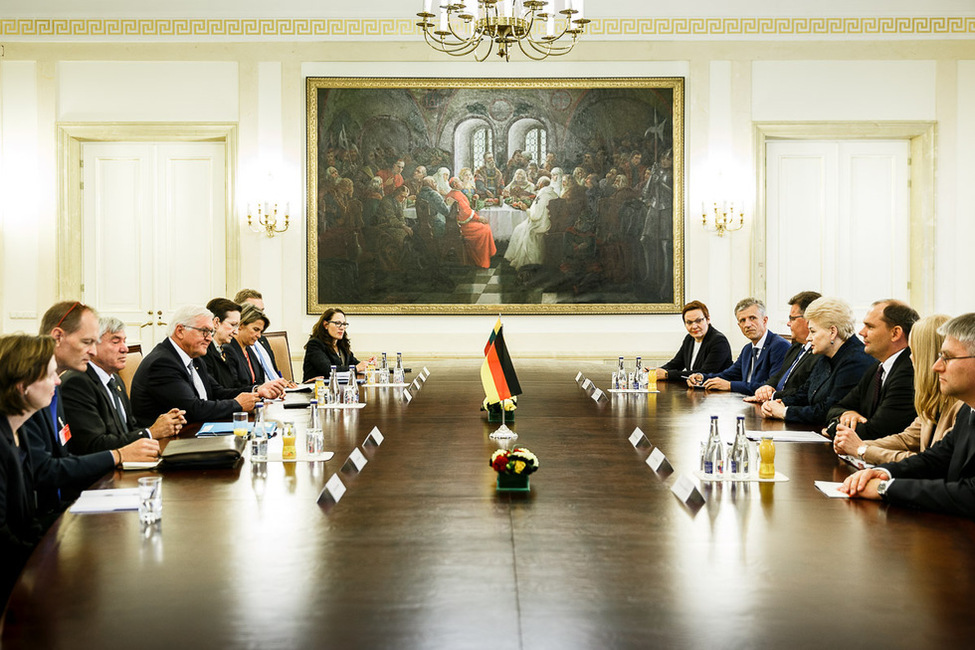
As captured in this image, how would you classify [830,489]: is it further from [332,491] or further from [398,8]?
[398,8]

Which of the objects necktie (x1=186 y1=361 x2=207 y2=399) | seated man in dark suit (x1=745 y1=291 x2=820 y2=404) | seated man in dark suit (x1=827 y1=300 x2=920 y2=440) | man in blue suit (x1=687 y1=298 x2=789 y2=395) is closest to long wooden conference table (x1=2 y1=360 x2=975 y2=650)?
seated man in dark suit (x1=827 y1=300 x2=920 y2=440)

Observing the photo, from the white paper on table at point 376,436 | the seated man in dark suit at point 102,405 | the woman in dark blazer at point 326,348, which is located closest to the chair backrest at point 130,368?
the woman in dark blazer at point 326,348

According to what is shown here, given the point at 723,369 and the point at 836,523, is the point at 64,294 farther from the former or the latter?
the point at 836,523

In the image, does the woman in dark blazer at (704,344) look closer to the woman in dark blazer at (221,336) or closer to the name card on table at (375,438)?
the woman in dark blazer at (221,336)

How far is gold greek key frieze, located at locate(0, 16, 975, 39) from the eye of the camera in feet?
33.3

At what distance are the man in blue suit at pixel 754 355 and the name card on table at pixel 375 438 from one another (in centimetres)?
353

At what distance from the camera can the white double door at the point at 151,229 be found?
412 inches

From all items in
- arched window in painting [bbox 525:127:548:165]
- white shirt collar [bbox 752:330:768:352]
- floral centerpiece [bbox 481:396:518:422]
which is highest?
arched window in painting [bbox 525:127:548:165]

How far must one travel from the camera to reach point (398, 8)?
398 inches

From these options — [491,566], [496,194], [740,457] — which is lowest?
[491,566]

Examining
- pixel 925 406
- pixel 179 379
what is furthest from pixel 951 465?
pixel 179 379

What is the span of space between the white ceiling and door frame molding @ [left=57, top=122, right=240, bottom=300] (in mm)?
1180

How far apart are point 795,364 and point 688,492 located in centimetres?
375

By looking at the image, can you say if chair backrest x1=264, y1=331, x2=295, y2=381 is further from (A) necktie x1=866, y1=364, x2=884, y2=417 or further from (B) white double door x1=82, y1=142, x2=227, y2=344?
(A) necktie x1=866, y1=364, x2=884, y2=417
